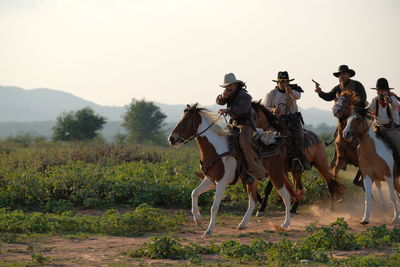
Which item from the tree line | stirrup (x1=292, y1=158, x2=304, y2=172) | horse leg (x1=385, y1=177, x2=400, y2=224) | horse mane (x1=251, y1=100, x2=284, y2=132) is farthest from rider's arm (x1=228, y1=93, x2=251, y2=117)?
the tree line

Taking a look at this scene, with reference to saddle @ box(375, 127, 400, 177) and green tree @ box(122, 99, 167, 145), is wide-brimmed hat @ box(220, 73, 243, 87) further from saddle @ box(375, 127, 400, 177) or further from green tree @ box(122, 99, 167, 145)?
green tree @ box(122, 99, 167, 145)

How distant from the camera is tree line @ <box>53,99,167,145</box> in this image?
192 ft

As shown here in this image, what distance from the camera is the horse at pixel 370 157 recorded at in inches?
494

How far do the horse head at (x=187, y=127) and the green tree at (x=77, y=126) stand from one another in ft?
152

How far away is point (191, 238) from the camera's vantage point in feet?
37.9

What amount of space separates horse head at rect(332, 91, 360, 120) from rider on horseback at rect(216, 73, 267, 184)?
2054 millimetres

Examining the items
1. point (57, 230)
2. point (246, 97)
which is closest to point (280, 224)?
point (246, 97)

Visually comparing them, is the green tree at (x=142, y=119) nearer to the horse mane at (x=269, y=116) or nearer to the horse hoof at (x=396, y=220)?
the horse mane at (x=269, y=116)

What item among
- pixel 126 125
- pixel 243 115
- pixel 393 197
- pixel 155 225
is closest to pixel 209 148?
pixel 243 115

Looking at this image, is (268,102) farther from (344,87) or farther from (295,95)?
(344,87)

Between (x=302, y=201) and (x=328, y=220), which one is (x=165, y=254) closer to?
(x=328, y=220)

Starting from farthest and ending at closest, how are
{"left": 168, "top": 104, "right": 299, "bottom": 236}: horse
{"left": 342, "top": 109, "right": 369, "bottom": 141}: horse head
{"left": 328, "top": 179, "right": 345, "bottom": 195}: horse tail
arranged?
{"left": 328, "top": 179, "right": 345, "bottom": 195}: horse tail → {"left": 342, "top": 109, "right": 369, "bottom": 141}: horse head → {"left": 168, "top": 104, "right": 299, "bottom": 236}: horse

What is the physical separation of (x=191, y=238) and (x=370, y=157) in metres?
4.07

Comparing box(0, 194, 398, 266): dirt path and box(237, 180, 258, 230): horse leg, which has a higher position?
box(237, 180, 258, 230): horse leg
